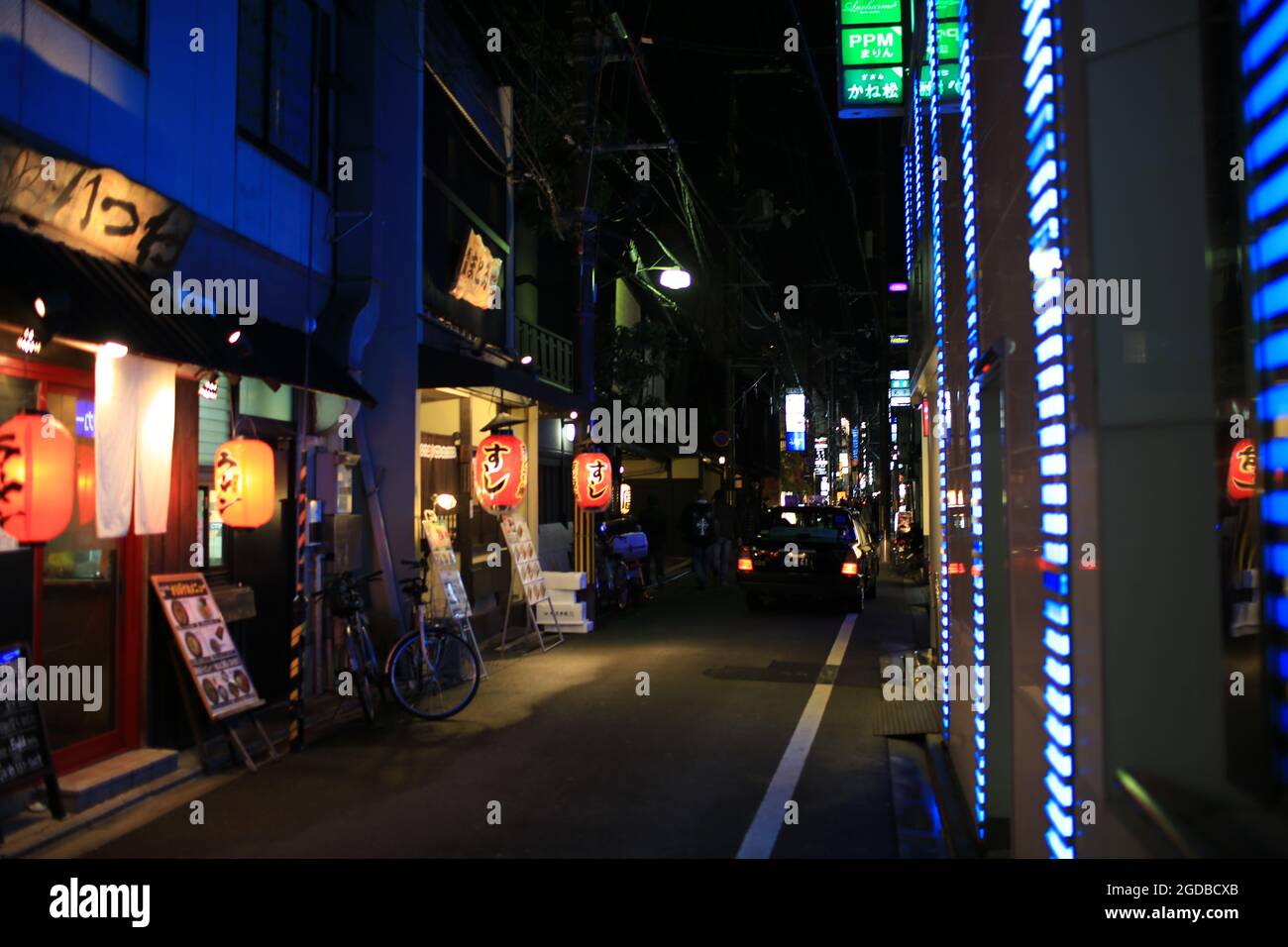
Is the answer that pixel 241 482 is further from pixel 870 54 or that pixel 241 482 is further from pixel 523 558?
pixel 870 54

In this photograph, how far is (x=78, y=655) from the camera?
7.02m

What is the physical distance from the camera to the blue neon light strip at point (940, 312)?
22.8 ft

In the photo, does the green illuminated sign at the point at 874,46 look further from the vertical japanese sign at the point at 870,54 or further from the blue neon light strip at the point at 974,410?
the blue neon light strip at the point at 974,410

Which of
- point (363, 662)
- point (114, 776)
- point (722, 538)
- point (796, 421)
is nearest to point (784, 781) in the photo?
point (363, 662)

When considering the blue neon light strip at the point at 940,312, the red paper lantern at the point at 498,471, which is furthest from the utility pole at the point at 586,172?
the blue neon light strip at the point at 940,312

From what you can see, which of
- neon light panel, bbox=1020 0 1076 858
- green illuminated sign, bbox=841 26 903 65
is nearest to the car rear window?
green illuminated sign, bbox=841 26 903 65

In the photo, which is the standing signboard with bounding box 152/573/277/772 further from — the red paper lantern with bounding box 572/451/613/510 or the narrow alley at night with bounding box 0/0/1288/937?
the red paper lantern with bounding box 572/451/613/510

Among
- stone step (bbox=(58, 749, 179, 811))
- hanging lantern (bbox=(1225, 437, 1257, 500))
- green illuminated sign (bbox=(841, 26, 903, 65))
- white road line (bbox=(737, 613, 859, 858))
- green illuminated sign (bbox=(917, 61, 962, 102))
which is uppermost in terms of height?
green illuminated sign (bbox=(841, 26, 903, 65))

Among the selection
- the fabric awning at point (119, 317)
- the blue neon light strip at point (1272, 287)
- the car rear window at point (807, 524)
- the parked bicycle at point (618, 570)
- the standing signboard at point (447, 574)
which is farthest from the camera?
the parked bicycle at point (618, 570)

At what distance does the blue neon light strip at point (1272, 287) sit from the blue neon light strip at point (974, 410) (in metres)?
2.89

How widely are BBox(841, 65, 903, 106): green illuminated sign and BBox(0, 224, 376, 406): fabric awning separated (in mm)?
6851

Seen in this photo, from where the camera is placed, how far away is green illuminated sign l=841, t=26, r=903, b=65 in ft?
34.1

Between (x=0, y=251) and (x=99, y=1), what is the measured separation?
2.87m

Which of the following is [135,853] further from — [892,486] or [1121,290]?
[892,486]
